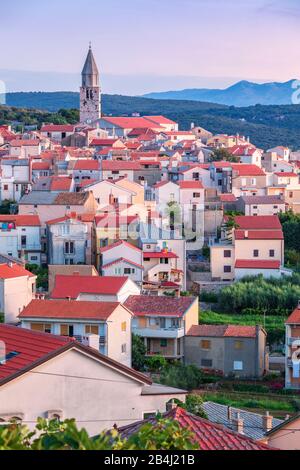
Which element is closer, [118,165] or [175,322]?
[175,322]

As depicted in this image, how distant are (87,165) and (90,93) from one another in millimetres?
17785

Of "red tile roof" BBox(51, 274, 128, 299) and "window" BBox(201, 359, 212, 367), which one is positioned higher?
"red tile roof" BBox(51, 274, 128, 299)

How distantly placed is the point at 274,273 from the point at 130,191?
388cm

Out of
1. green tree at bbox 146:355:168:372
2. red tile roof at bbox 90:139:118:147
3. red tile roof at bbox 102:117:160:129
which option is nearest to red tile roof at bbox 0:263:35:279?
green tree at bbox 146:355:168:372

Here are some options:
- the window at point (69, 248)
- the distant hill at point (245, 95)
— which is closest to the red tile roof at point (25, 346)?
the window at point (69, 248)

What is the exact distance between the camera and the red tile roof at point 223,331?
13305 millimetres

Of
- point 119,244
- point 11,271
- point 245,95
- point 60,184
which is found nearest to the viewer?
point 11,271

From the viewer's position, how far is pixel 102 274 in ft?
54.3

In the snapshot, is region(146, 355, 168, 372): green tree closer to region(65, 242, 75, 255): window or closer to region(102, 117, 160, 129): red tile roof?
region(65, 242, 75, 255): window

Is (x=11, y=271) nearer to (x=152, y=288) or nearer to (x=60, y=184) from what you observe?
(x=152, y=288)

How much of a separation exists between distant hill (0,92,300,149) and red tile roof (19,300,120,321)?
2632cm

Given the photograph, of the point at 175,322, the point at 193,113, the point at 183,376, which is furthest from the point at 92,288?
the point at 193,113

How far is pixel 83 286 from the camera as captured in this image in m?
14.4

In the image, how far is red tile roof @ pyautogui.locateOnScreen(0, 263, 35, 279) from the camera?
1423 cm
